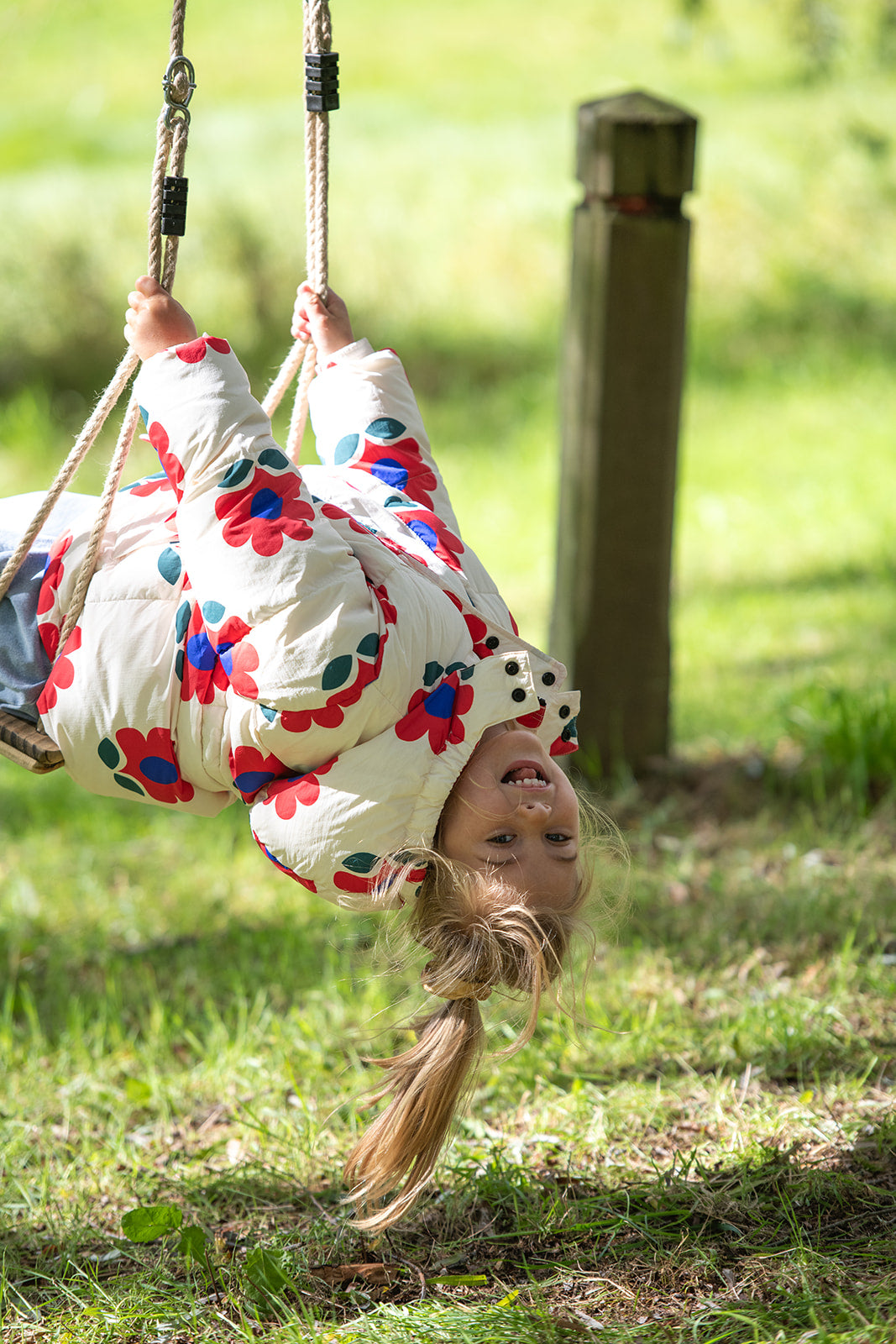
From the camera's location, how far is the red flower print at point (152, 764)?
80.0 inches

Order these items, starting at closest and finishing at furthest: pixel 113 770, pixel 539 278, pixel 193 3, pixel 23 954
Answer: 1. pixel 113 770
2. pixel 23 954
3. pixel 539 278
4. pixel 193 3

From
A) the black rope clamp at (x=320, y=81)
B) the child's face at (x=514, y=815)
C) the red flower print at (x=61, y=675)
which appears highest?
the black rope clamp at (x=320, y=81)

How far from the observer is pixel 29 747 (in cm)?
205

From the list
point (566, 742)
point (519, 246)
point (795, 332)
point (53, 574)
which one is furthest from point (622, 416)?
point (519, 246)

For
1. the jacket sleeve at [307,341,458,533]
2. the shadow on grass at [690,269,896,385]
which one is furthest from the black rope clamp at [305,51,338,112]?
the shadow on grass at [690,269,896,385]

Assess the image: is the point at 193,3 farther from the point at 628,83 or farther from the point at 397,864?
the point at 397,864

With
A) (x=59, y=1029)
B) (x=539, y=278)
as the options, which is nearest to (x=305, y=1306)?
(x=59, y=1029)

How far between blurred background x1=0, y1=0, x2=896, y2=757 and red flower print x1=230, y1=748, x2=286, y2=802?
106 inches

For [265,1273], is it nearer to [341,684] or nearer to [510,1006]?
[510,1006]

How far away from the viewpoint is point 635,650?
150 inches

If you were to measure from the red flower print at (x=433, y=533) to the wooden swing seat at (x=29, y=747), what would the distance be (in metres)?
0.68

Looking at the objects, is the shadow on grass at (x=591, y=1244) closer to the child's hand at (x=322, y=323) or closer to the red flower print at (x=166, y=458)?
A: the red flower print at (x=166, y=458)

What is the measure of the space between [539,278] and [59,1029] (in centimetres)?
728

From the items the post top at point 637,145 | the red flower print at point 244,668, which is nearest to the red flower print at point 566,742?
the red flower print at point 244,668
